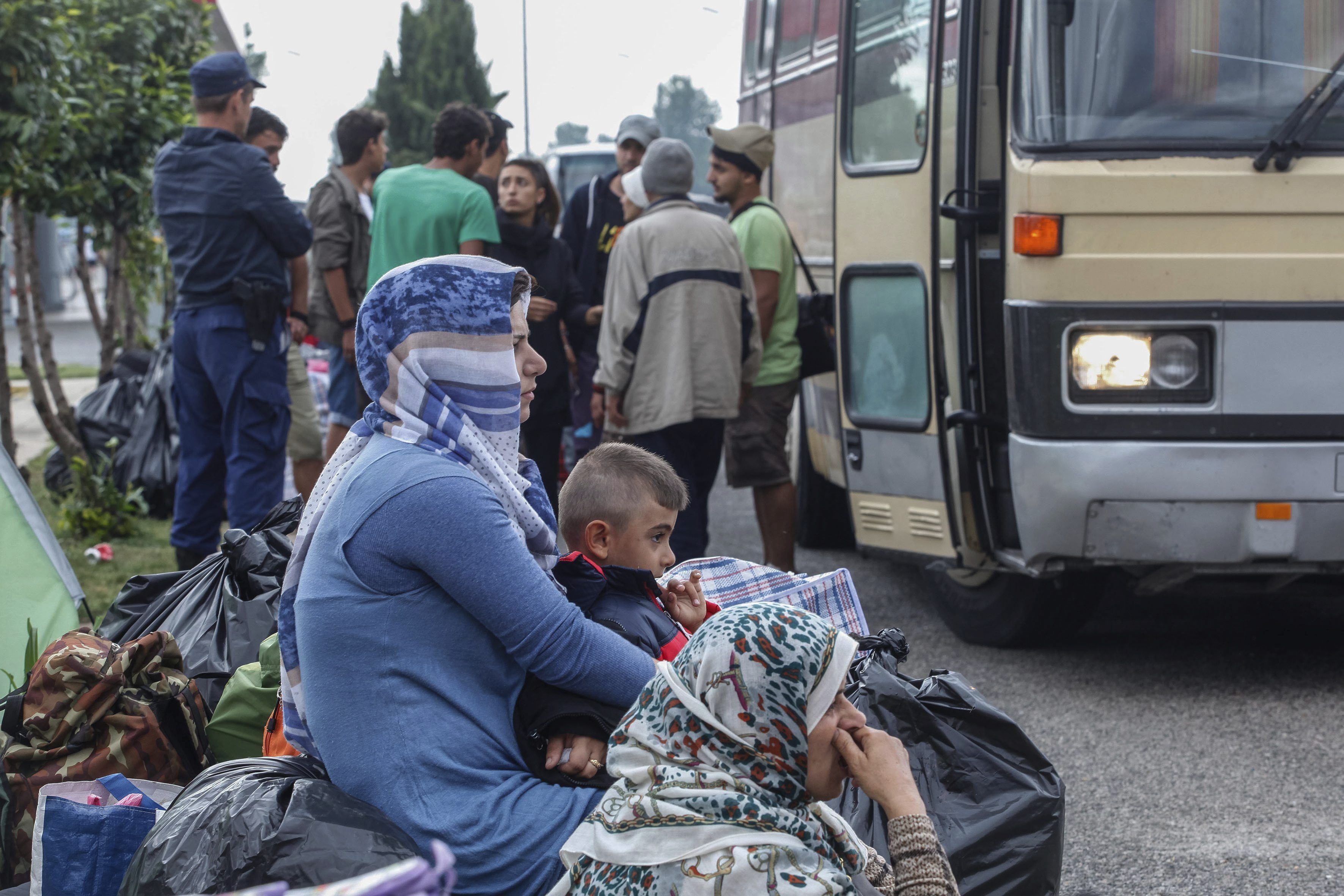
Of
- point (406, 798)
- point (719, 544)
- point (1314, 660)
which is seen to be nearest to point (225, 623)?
point (406, 798)

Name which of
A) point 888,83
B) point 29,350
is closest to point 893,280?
point 888,83

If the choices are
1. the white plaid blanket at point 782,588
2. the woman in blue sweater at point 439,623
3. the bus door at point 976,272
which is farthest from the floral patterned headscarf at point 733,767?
the bus door at point 976,272

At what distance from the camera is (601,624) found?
2.40 m

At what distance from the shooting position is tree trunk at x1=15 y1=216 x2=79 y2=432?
7.82 m

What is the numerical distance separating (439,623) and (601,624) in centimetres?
36

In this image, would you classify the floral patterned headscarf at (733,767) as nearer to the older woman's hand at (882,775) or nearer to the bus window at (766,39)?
the older woman's hand at (882,775)

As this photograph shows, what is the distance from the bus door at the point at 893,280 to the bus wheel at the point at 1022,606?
35 cm

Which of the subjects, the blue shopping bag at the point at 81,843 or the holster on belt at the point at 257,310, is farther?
the holster on belt at the point at 257,310

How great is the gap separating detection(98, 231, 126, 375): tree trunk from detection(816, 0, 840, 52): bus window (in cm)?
490

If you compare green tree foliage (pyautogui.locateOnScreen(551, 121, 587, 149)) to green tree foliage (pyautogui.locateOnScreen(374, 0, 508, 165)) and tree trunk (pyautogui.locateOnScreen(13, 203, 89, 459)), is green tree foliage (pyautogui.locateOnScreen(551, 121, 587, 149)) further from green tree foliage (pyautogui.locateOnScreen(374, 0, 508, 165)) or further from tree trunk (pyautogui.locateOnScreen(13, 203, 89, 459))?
tree trunk (pyautogui.locateOnScreen(13, 203, 89, 459))

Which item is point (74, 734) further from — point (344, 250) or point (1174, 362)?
point (344, 250)

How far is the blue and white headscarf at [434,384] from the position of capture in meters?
2.23

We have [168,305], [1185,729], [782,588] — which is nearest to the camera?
[782,588]

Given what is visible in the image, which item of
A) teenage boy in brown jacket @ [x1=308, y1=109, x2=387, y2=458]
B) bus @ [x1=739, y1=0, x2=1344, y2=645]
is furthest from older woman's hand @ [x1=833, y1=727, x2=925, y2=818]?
teenage boy in brown jacket @ [x1=308, y1=109, x2=387, y2=458]
